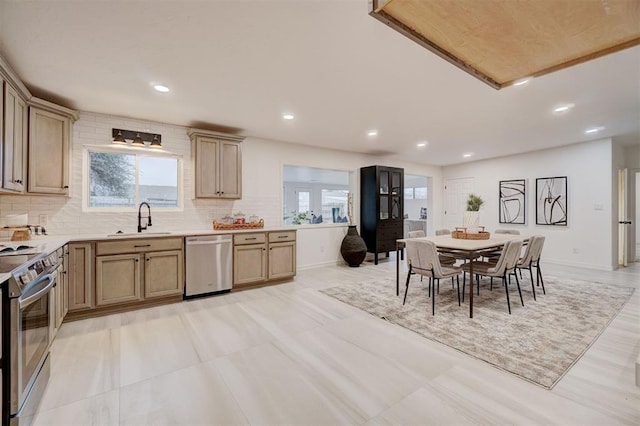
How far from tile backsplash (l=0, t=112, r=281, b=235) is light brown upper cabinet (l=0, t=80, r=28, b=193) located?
2.07 feet

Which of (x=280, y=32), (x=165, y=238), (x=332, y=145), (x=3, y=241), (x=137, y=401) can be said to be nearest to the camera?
(x=137, y=401)

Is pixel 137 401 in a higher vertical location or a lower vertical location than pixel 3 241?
lower

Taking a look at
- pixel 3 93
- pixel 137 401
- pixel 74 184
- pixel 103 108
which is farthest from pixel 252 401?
pixel 103 108

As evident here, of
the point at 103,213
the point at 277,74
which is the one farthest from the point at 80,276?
the point at 277,74

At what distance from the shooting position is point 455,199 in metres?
7.98

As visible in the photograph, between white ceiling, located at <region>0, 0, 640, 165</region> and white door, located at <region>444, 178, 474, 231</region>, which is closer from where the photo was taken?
white ceiling, located at <region>0, 0, 640, 165</region>

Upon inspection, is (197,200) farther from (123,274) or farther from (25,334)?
(25,334)

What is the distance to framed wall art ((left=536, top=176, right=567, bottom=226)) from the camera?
5945mm

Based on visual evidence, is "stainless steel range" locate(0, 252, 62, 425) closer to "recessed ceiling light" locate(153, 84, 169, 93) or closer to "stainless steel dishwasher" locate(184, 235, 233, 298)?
"stainless steel dishwasher" locate(184, 235, 233, 298)

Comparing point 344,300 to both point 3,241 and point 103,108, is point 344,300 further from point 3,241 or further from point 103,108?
point 103,108

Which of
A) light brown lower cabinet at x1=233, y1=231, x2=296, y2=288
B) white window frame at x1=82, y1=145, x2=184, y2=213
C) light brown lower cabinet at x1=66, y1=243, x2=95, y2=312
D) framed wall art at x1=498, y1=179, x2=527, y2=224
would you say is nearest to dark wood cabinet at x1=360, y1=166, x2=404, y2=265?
light brown lower cabinet at x1=233, y1=231, x2=296, y2=288

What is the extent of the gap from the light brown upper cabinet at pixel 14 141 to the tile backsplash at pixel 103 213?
63cm

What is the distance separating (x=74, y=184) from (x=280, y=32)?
3.40 meters

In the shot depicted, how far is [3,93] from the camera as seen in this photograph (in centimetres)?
244
